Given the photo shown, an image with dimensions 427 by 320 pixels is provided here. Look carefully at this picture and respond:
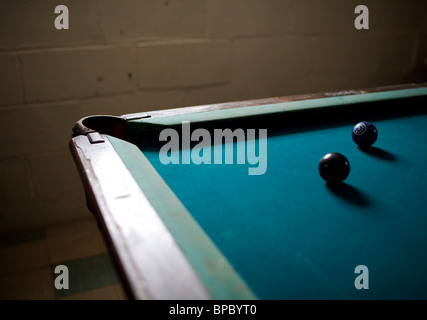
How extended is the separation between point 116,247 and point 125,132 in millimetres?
753

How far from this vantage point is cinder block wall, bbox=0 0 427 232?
7.28 ft

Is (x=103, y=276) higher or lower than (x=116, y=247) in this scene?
lower

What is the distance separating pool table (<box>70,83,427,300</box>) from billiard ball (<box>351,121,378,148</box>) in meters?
0.03

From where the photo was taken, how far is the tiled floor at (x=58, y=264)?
192 centimetres

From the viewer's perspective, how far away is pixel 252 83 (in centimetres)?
280

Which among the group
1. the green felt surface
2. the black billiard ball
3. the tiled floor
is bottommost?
the tiled floor

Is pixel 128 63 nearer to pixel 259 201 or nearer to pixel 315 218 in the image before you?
pixel 259 201

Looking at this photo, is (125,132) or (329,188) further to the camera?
(125,132)

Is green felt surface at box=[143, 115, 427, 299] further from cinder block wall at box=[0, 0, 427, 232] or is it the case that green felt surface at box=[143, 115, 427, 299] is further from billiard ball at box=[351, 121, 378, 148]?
cinder block wall at box=[0, 0, 427, 232]

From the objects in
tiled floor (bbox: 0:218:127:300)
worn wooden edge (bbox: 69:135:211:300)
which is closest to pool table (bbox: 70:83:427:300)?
worn wooden edge (bbox: 69:135:211:300)

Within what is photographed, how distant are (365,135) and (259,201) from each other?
55cm

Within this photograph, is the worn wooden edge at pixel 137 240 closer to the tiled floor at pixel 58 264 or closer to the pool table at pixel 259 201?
the pool table at pixel 259 201

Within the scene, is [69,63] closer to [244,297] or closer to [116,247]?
[116,247]
